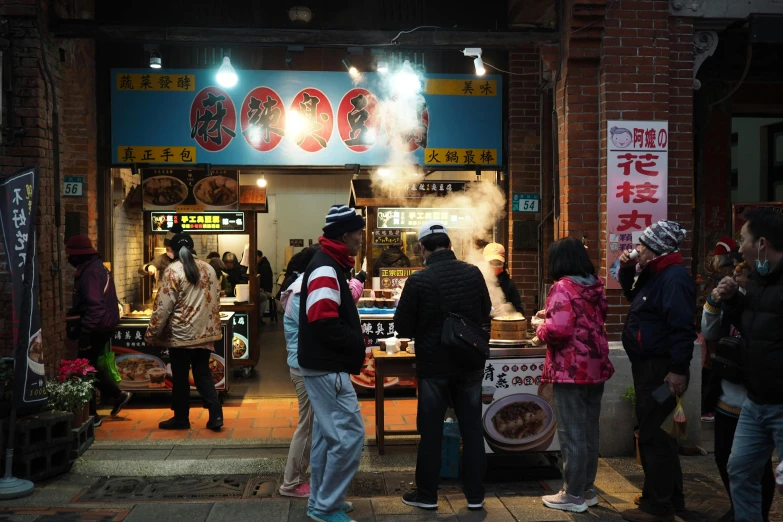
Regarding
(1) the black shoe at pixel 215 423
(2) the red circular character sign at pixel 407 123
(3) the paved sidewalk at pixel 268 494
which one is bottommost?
(3) the paved sidewalk at pixel 268 494

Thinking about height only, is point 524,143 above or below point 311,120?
below

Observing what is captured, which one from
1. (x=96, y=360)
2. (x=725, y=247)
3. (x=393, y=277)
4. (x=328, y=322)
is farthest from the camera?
(x=393, y=277)

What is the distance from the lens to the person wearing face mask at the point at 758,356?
424 cm

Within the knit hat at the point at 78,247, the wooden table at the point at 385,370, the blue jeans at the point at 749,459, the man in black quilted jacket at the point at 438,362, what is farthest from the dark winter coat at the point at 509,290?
the knit hat at the point at 78,247

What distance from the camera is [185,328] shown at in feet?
25.7

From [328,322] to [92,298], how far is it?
13.9ft

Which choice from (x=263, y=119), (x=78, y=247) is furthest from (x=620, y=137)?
(x=78, y=247)

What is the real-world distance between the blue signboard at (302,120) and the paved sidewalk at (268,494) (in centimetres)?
413

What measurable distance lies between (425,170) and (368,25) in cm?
206

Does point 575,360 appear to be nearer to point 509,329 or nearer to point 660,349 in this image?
point 660,349

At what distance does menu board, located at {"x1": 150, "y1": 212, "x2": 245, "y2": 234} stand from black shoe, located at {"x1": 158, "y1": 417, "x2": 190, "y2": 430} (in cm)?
327

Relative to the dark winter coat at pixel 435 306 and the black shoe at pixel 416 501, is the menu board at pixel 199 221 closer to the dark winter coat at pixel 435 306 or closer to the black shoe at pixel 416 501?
the dark winter coat at pixel 435 306

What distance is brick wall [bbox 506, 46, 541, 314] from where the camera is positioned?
9.72m

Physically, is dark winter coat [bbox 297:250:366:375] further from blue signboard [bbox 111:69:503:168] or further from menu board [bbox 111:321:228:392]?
blue signboard [bbox 111:69:503:168]
